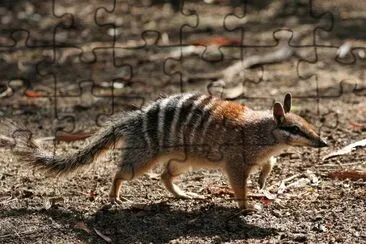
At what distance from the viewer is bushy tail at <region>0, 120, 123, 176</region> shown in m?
7.50

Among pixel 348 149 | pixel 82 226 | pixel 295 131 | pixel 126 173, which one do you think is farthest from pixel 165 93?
pixel 82 226

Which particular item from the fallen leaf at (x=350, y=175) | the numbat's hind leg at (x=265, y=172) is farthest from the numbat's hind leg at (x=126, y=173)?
the fallen leaf at (x=350, y=175)

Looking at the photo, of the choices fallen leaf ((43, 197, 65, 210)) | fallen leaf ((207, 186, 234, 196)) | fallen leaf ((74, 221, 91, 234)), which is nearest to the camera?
fallen leaf ((74, 221, 91, 234))

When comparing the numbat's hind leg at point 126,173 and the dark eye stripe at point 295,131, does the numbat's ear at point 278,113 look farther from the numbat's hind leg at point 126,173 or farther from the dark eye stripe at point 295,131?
the numbat's hind leg at point 126,173

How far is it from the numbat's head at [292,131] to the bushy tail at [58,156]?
1340 mm

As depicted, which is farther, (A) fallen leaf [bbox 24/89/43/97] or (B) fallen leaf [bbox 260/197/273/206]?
(A) fallen leaf [bbox 24/89/43/97]

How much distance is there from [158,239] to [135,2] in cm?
882

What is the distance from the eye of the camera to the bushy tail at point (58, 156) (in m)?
7.50

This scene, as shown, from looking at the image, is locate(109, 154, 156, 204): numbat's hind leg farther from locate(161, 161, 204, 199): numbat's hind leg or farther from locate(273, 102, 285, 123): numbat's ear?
locate(273, 102, 285, 123): numbat's ear

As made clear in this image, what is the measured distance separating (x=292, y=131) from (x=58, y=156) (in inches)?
78.3

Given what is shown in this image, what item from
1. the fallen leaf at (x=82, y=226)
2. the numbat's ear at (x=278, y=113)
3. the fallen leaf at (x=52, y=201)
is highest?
the numbat's ear at (x=278, y=113)

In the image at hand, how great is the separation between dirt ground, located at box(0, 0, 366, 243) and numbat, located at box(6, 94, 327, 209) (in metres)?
0.27

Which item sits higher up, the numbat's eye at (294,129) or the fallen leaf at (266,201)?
the numbat's eye at (294,129)

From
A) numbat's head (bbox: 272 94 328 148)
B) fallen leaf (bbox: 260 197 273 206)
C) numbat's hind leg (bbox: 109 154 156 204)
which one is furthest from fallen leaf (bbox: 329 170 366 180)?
numbat's hind leg (bbox: 109 154 156 204)
